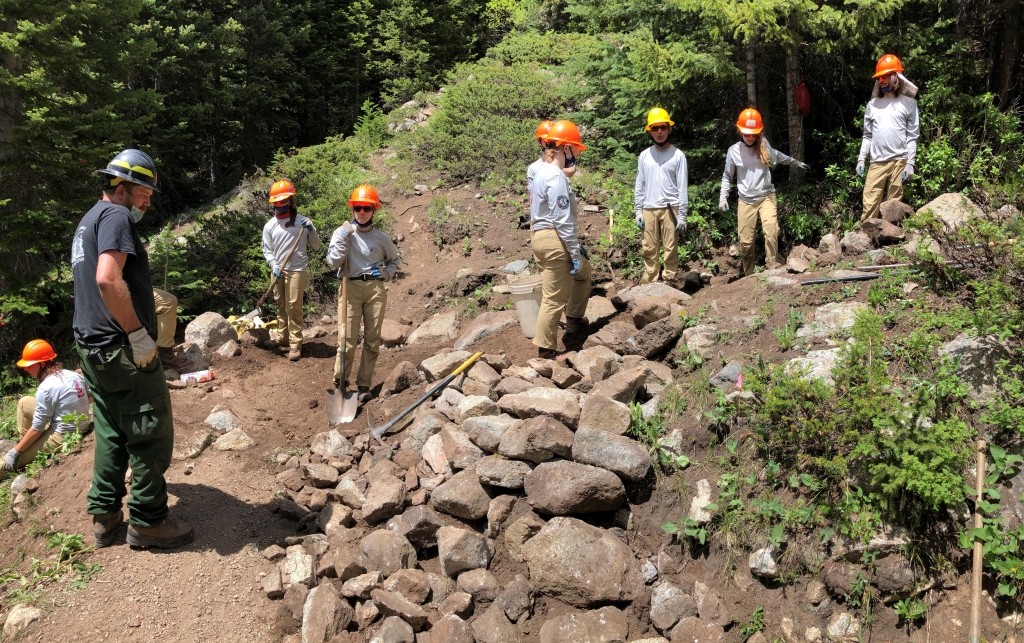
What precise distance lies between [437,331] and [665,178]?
11.0ft

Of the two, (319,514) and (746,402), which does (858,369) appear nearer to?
(746,402)

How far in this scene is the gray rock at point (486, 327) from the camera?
8.11 metres

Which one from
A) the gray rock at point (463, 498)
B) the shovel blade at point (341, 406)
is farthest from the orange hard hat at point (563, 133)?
the shovel blade at point (341, 406)

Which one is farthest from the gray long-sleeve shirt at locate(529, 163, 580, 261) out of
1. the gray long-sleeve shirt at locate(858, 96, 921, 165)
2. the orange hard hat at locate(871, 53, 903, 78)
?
the orange hard hat at locate(871, 53, 903, 78)

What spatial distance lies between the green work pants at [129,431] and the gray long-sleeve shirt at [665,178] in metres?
5.25

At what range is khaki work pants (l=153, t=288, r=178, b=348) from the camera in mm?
7914

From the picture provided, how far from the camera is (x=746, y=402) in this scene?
5262 millimetres

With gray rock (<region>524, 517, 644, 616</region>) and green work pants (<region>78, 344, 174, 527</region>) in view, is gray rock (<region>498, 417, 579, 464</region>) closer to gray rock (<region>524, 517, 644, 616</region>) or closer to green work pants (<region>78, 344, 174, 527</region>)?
gray rock (<region>524, 517, 644, 616</region>)

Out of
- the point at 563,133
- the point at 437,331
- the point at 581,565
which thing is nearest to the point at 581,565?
the point at 581,565

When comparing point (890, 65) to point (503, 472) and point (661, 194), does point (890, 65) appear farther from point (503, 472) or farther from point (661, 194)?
point (503, 472)

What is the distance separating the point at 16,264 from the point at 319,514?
7927 mm

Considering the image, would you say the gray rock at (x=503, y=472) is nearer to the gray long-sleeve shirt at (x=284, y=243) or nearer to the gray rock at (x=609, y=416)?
the gray rock at (x=609, y=416)

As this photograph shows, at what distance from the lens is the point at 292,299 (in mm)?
8859

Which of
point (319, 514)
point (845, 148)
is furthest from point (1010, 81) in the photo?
point (319, 514)
